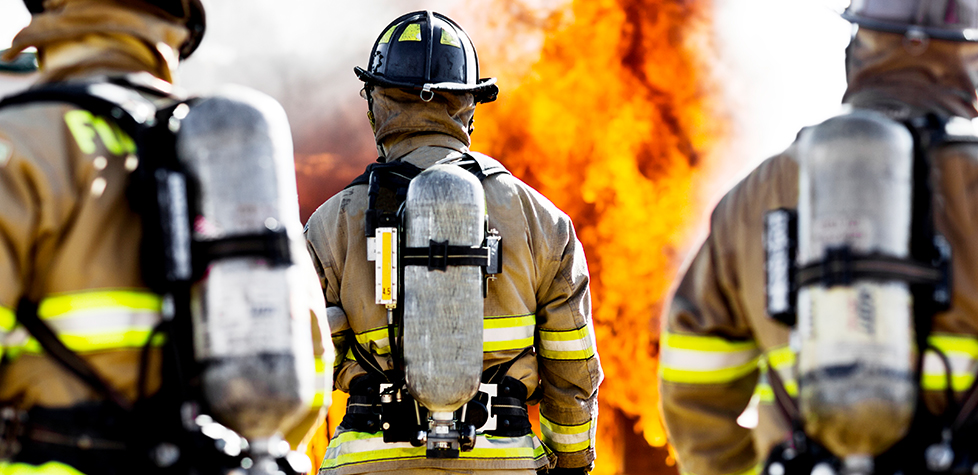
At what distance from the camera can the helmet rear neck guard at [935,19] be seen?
106 inches

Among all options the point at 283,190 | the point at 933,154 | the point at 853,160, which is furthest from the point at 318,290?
the point at 933,154

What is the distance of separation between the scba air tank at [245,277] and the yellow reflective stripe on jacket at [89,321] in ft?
0.54

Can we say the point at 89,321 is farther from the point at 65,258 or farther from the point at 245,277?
the point at 245,277

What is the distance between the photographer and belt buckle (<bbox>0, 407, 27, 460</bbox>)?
2.18 metres

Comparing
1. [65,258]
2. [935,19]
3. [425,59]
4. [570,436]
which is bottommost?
[570,436]

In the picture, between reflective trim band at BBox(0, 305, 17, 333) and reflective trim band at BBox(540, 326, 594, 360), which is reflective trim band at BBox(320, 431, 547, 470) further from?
reflective trim band at BBox(0, 305, 17, 333)

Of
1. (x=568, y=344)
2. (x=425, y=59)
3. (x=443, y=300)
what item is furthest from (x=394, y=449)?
(x=425, y=59)

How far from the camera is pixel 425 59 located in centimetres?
421

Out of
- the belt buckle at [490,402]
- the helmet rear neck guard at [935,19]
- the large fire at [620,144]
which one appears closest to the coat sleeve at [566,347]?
the belt buckle at [490,402]

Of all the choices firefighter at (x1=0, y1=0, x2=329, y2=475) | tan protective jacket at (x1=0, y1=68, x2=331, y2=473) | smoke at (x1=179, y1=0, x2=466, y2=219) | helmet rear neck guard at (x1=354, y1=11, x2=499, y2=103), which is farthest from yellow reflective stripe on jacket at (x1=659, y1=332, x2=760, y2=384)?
smoke at (x1=179, y1=0, x2=466, y2=219)

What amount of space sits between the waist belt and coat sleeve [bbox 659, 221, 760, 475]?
101 cm

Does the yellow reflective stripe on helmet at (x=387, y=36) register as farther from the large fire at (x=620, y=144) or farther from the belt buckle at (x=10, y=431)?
the large fire at (x=620, y=144)

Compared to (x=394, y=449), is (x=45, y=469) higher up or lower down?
higher up

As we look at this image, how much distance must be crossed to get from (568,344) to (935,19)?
1.91m
